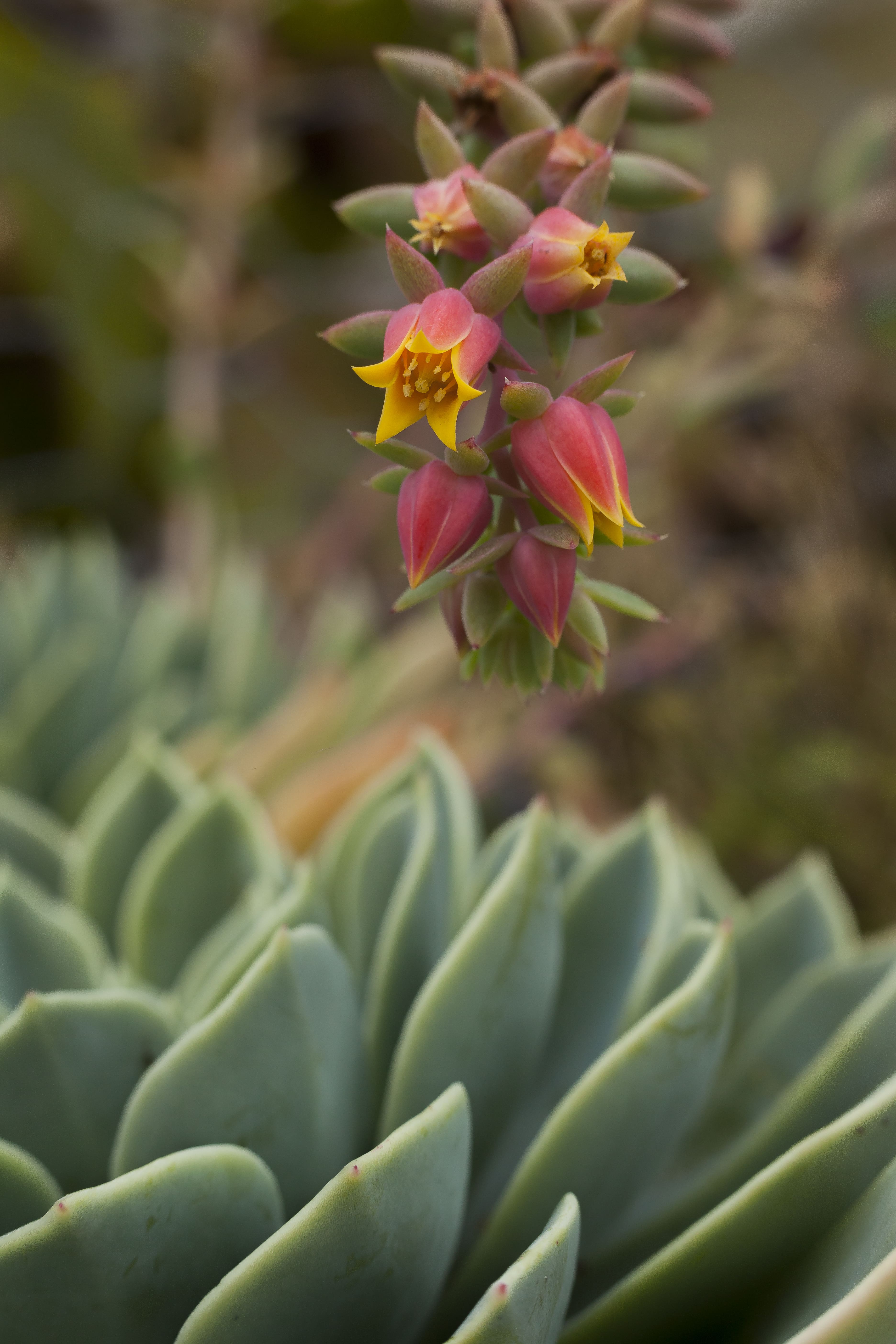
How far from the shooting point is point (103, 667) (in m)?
0.75

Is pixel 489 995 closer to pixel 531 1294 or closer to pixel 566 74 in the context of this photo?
pixel 531 1294

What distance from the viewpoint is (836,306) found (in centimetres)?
85

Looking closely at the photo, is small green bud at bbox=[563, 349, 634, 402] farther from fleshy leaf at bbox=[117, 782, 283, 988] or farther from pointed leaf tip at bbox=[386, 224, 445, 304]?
fleshy leaf at bbox=[117, 782, 283, 988]

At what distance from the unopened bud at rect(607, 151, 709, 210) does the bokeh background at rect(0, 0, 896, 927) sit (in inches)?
9.5

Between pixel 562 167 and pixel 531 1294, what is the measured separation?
0.98 ft

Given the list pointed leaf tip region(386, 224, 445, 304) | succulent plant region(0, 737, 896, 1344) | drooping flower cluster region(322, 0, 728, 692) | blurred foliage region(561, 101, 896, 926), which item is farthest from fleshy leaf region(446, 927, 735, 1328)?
blurred foliage region(561, 101, 896, 926)

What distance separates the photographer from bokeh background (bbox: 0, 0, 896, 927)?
89cm

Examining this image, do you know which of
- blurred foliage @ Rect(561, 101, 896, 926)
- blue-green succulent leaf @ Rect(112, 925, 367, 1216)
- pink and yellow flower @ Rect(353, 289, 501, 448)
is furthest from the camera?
blurred foliage @ Rect(561, 101, 896, 926)

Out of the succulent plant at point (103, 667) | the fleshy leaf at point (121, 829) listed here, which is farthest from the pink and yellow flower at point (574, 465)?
the succulent plant at point (103, 667)

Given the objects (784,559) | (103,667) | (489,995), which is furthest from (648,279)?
(784,559)

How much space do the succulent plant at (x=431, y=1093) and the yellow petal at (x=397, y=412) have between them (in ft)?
0.55

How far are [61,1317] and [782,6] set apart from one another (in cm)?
184

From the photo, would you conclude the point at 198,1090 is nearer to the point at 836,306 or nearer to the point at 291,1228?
the point at 291,1228

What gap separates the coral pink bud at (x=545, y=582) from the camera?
0.24 m
